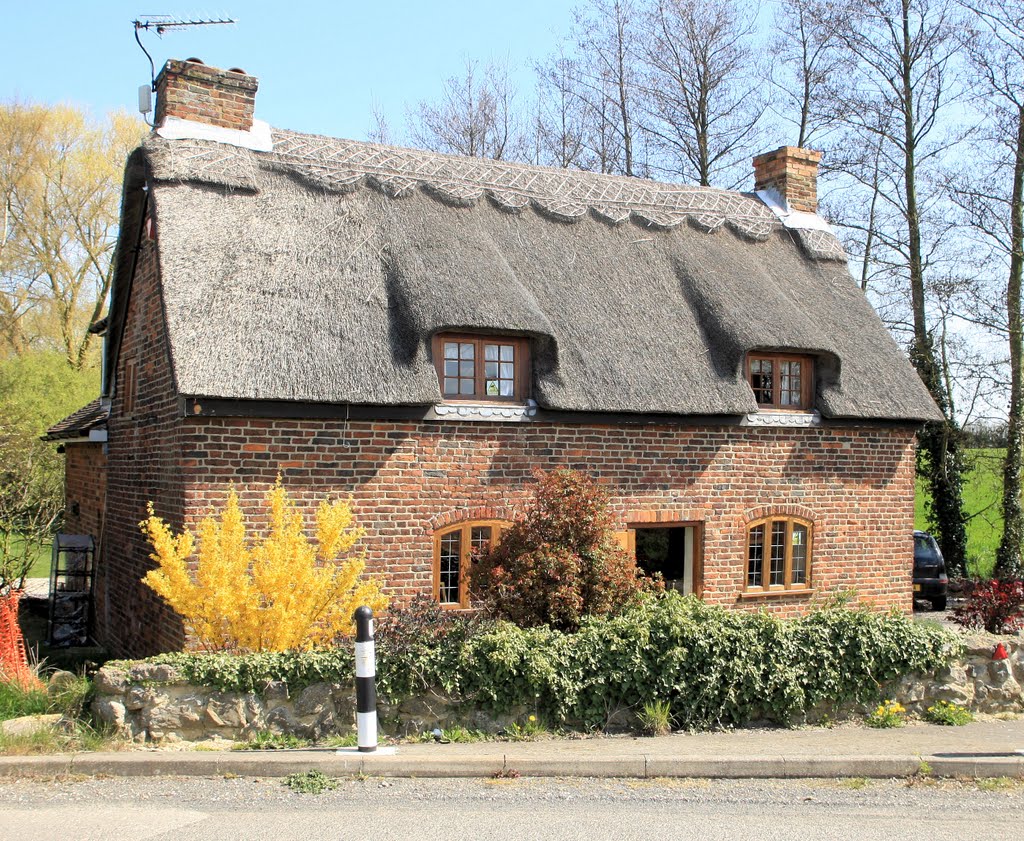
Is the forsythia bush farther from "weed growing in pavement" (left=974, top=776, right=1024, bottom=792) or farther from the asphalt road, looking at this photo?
"weed growing in pavement" (left=974, top=776, right=1024, bottom=792)

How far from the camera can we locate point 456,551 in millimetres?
11422

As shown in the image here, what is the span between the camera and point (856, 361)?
46.0ft

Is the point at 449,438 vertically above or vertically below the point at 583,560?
above

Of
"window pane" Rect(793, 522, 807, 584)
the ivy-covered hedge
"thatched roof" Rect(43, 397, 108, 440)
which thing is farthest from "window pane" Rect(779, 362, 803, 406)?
"thatched roof" Rect(43, 397, 108, 440)

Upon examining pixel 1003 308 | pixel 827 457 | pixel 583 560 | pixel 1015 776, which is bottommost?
pixel 1015 776

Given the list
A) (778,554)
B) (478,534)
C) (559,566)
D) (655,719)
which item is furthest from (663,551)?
(655,719)

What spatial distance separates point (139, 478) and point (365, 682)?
6148mm

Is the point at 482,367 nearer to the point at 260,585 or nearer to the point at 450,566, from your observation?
the point at 450,566

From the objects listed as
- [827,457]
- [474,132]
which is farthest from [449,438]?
[474,132]

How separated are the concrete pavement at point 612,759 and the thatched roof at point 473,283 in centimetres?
388

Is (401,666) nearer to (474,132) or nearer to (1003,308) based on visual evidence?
(1003,308)

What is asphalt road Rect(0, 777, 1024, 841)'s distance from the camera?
587 centimetres

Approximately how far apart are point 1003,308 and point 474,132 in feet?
56.6

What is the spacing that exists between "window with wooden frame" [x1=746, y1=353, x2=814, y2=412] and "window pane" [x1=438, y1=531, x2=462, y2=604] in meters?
4.78
